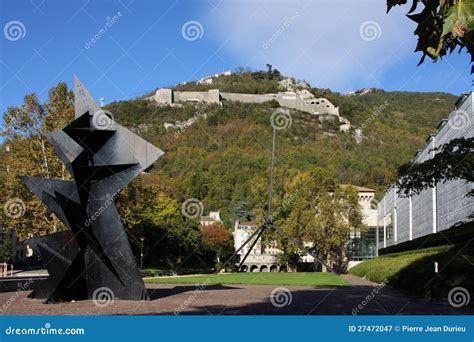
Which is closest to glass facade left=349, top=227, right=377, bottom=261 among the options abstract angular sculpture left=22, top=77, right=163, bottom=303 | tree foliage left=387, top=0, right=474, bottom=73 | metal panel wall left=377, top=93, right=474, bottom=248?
metal panel wall left=377, top=93, right=474, bottom=248

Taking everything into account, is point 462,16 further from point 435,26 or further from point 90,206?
point 90,206

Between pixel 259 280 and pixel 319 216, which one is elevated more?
pixel 319 216

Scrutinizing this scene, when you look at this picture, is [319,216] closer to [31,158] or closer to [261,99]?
[31,158]

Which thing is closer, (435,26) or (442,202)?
(435,26)

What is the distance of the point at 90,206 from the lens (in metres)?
15.2

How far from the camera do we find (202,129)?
356ft

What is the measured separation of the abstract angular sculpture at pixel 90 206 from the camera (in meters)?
14.9

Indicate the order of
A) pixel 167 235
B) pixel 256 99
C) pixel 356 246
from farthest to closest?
pixel 256 99
pixel 356 246
pixel 167 235

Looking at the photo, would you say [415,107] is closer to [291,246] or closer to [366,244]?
[366,244]

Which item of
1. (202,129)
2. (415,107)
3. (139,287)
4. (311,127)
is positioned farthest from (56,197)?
(311,127)

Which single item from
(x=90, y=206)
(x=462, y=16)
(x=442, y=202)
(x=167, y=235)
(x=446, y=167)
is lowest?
(x=167, y=235)

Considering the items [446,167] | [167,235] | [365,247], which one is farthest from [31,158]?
[365,247]

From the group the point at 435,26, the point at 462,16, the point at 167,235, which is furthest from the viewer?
the point at 167,235

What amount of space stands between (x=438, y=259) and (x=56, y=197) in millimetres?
14162
